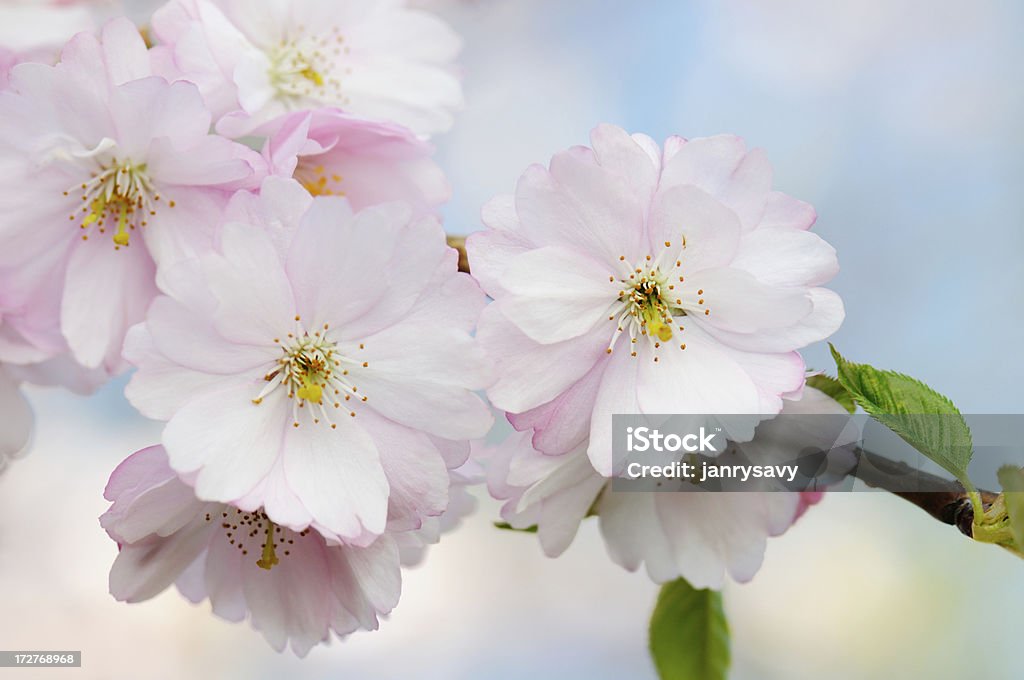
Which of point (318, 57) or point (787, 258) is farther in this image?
point (318, 57)

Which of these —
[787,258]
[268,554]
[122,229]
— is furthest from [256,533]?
[787,258]

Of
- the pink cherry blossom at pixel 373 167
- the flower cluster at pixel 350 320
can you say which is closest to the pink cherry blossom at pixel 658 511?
the flower cluster at pixel 350 320

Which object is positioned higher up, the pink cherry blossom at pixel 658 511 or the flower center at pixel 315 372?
the flower center at pixel 315 372

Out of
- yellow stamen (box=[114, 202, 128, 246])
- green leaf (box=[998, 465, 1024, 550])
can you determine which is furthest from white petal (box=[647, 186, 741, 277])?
yellow stamen (box=[114, 202, 128, 246])

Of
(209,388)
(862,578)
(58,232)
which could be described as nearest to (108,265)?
(58,232)

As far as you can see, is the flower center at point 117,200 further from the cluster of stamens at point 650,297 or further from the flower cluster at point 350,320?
the cluster of stamens at point 650,297

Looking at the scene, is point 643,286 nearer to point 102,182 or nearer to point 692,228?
point 692,228
